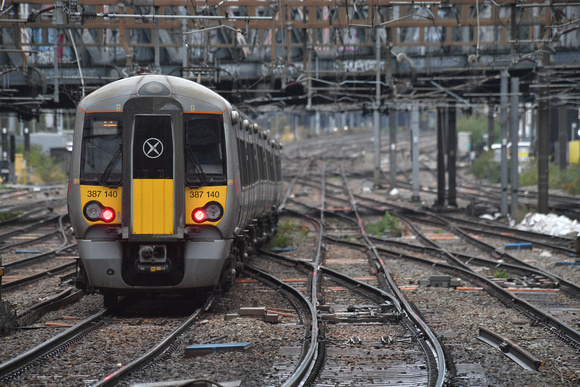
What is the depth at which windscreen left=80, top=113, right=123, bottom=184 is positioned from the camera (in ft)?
31.2

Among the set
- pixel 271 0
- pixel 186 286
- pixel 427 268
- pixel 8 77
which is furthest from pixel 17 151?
pixel 186 286

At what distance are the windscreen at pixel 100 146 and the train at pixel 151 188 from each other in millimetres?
12

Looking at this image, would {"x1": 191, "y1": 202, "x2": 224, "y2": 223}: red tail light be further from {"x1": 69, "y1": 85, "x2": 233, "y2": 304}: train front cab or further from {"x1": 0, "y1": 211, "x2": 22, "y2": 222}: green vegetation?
{"x1": 0, "y1": 211, "x2": 22, "y2": 222}: green vegetation

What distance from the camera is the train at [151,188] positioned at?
30.7ft

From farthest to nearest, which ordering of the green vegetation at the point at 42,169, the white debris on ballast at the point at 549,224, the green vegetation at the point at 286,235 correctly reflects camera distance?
the green vegetation at the point at 42,169, the white debris on ballast at the point at 549,224, the green vegetation at the point at 286,235

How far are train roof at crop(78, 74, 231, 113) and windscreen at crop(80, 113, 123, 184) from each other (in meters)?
0.14

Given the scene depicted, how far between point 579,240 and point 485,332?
347 inches

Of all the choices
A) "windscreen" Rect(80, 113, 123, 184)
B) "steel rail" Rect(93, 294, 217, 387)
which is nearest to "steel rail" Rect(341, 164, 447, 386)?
"steel rail" Rect(93, 294, 217, 387)

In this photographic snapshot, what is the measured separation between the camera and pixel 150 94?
9.59m

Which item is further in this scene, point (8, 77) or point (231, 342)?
point (8, 77)

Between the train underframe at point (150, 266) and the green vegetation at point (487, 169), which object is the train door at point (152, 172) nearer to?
the train underframe at point (150, 266)

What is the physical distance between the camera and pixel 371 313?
32.3ft

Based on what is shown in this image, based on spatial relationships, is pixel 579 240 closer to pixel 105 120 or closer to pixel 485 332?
pixel 485 332

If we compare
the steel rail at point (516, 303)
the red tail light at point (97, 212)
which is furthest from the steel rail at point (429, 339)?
the red tail light at point (97, 212)
